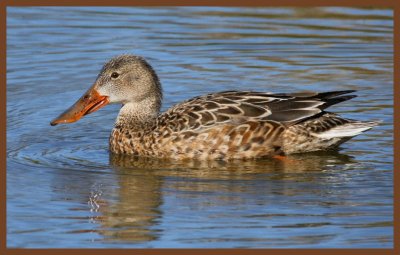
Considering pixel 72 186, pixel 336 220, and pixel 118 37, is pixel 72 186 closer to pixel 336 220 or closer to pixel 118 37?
pixel 336 220

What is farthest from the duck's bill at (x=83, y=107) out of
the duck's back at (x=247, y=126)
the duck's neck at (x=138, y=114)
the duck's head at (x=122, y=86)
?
the duck's back at (x=247, y=126)

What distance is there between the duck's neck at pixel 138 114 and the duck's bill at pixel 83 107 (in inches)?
10.3

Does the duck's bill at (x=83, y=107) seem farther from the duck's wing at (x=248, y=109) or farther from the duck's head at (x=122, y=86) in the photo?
the duck's wing at (x=248, y=109)

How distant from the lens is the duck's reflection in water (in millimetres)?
9727

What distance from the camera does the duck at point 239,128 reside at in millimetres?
11961

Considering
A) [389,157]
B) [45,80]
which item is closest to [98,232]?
[389,157]

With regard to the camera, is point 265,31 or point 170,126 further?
point 265,31

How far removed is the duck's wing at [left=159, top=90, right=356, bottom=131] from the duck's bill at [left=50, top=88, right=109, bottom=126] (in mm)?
870

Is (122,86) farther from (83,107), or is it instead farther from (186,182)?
(186,182)

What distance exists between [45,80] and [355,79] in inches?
169

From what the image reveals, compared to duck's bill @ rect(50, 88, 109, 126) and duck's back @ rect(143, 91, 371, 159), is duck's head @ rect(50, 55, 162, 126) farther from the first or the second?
duck's back @ rect(143, 91, 371, 159)

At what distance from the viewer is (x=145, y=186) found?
35.7 feet

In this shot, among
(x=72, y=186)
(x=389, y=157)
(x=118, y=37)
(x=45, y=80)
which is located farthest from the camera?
(x=118, y=37)

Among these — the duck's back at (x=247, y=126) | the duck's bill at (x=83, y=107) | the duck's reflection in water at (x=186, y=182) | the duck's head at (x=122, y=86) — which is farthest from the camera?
the duck's head at (x=122, y=86)
